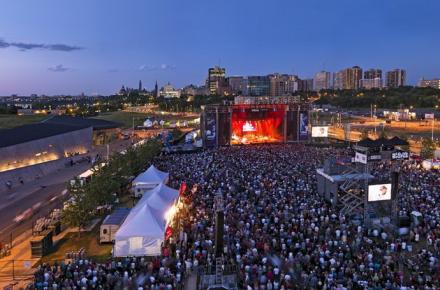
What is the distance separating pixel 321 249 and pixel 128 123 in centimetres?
8073

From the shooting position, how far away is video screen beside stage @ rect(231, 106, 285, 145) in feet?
171

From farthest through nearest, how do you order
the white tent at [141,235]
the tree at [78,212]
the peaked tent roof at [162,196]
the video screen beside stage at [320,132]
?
the video screen beside stage at [320,132]
the tree at [78,212]
the peaked tent roof at [162,196]
the white tent at [141,235]

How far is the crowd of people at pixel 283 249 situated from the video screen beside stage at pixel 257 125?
88.3 ft

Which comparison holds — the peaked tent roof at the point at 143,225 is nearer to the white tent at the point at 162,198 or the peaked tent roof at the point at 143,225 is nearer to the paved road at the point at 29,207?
the white tent at the point at 162,198

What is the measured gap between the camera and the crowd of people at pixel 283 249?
13.0 meters

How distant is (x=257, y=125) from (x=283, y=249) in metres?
38.4

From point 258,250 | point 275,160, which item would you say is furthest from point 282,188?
point 275,160

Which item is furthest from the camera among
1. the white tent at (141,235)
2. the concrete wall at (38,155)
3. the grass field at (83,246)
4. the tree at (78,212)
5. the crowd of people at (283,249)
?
the concrete wall at (38,155)

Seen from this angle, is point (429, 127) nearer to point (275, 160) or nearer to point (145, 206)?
point (275, 160)

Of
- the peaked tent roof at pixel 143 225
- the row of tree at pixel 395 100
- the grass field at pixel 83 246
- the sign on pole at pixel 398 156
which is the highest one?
the row of tree at pixel 395 100

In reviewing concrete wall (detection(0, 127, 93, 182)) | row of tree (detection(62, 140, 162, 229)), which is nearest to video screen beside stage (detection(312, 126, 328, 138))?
row of tree (detection(62, 140, 162, 229))

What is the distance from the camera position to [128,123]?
9156 centimetres

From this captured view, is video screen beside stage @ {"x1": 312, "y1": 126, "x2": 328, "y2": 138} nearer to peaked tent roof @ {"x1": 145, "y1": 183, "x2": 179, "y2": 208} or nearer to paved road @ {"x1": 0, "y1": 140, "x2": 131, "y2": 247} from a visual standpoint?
paved road @ {"x1": 0, "y1": 140, "x2": 131, "y2": 247}

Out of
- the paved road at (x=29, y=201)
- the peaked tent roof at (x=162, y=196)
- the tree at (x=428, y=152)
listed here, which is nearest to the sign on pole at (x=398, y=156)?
the peaked tent roof at (x=162, y=196)
